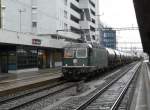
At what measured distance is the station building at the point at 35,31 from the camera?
42031 mm

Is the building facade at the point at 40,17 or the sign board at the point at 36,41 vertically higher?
the building facade at the point at 40,17

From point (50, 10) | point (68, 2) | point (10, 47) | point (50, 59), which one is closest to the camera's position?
point (10, 47)

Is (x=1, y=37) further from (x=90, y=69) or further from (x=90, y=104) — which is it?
(x=90, y=104)

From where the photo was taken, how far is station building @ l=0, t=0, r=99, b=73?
42.0m

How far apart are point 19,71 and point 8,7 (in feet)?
66.0

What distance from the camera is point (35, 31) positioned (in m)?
69.7

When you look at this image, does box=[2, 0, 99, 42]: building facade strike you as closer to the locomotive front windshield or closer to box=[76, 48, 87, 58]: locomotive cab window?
the locomotive front windshield

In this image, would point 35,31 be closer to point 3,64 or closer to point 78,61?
point 3,64

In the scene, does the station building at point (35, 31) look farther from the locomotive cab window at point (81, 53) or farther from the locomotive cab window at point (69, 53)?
the locomotive cab window at point (81, 53)

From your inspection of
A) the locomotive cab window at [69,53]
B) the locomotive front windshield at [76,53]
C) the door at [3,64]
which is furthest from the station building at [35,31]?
the locomotive front windshield at [76,53]

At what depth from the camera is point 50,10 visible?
69.1 metres

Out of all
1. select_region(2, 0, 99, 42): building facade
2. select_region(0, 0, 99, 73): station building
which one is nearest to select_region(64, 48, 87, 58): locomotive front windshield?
select_region(0, 0, 99, 73): station building

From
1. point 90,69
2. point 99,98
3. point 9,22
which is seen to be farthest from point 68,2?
point 99,98

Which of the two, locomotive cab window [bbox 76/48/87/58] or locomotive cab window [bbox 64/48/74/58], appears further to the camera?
locomotive cab window [bbox 64/48/74/58]
